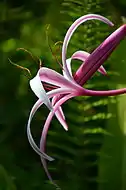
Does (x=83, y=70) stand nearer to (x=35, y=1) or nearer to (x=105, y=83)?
(x=105, y=83)

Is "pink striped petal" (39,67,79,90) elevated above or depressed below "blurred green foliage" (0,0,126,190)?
above

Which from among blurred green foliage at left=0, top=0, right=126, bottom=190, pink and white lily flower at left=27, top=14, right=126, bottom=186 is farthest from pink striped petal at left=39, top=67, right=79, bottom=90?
blurred green foliage at left=0, top=0, right=126, bottom=190

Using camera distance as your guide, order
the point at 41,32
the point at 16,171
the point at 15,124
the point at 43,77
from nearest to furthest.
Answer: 1. the point at 43,77
2. the point at 16,171
3. the point at 15,124
4. the point at 41,32

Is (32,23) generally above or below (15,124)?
above

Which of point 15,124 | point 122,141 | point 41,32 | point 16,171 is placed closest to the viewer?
point 122,141

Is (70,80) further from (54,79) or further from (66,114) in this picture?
(66,114)

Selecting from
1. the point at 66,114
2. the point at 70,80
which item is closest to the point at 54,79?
the point at 70,80

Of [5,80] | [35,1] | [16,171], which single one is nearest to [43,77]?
[16,171]

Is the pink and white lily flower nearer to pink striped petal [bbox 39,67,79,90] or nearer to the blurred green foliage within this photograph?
pink striped petal [bbox 39,67,79,90]

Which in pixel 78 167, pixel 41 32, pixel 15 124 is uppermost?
pixel 41 32
